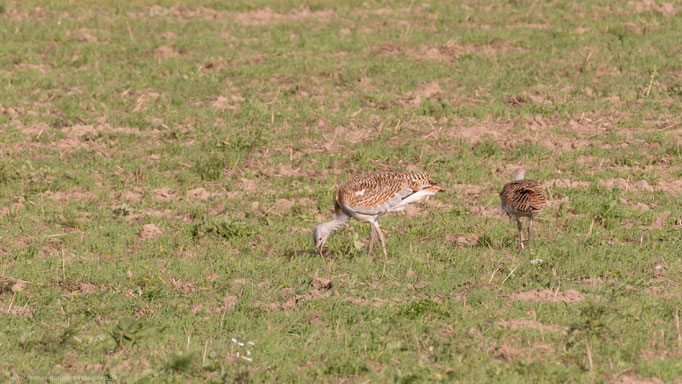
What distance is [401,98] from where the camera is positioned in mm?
18859

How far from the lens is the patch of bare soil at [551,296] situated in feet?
34.1

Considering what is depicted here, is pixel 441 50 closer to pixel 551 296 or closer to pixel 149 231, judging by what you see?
pixel 149 231

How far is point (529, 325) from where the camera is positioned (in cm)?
962

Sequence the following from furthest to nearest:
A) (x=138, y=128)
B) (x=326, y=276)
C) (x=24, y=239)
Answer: (x=138, y=128)
(x=24, y=239)
(x=326, y=276)

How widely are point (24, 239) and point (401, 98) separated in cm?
858

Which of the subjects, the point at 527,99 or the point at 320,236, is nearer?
the point at 320,236

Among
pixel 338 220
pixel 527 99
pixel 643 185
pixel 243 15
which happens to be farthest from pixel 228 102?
pixel 643 185

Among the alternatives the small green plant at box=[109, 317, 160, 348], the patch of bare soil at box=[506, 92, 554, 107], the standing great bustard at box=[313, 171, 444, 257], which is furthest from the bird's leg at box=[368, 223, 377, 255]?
the patch of bare soil at box=[506, 92, 554, 107]

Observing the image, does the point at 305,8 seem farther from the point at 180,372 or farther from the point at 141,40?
the point at 180,372

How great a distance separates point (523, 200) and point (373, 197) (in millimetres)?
2094

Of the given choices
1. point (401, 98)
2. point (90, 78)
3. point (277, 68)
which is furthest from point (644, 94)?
point (90, 78)

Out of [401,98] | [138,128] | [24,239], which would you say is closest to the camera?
[24,239]

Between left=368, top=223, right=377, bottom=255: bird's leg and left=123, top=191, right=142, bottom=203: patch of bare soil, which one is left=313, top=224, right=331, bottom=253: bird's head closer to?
left=368, top=223, right=377, bottom=255: bird's leg

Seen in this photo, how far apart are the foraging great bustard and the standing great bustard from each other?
3.46ft
